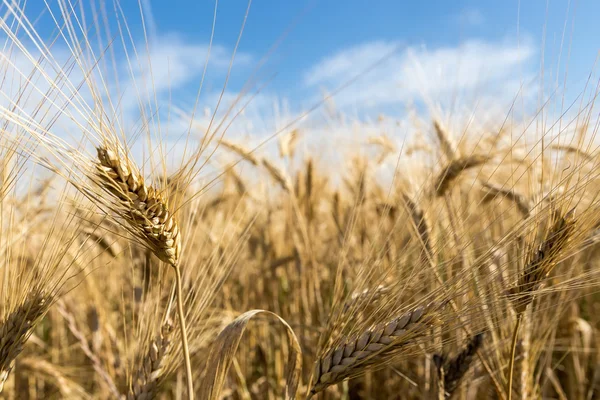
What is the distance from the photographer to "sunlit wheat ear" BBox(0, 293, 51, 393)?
37.3 inches

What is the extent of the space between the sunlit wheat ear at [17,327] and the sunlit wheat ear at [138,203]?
0.33 m

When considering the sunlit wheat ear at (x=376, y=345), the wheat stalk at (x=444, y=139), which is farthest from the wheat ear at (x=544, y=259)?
the wheat stalk at (x=444, y=139)

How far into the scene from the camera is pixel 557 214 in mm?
906

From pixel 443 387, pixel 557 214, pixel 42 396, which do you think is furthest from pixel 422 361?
pixel 42 396

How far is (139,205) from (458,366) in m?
0.75

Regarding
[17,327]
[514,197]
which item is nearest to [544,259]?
[514,197]

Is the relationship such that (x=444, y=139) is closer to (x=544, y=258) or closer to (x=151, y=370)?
(x=544, y=258)

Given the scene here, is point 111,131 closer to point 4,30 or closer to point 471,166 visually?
point 4,30

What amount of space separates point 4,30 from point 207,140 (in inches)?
15.6

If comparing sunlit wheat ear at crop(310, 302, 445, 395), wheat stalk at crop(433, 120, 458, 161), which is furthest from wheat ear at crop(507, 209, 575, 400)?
wheat stalk at crop(433, 120, 458, 161)

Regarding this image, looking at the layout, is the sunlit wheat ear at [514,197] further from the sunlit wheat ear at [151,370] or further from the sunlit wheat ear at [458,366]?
the sunlit wheat ear at [151,370]

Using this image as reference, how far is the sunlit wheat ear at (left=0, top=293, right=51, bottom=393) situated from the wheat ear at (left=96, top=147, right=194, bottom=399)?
1.08 ft

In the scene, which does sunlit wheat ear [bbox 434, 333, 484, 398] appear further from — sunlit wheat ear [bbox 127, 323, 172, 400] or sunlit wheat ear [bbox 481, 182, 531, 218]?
sunlit wheat ear [bbox 127, 323, 172, 400]

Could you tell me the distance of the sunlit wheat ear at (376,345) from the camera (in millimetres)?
833
